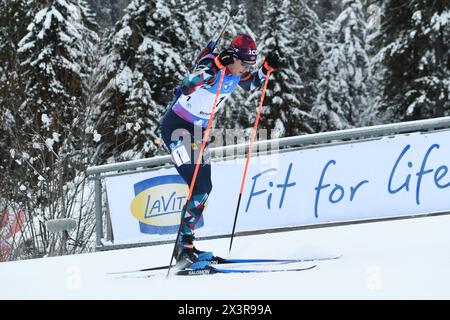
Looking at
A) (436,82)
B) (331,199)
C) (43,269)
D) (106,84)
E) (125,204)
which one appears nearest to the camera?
(43,269)

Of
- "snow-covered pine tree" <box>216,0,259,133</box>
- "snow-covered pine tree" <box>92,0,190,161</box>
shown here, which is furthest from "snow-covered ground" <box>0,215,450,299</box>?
"snow-covered pine tree" <box>216,0,259,133</box>

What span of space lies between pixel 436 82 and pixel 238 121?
36.2 ft

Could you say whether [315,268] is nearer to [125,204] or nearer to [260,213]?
[260,213]

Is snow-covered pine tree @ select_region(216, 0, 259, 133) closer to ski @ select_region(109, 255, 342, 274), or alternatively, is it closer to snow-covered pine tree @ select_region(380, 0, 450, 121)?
snow-covered pine tree @ select_region(380, 0, 450, 121)

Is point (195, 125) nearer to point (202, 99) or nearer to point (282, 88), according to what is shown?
point (202, 99)

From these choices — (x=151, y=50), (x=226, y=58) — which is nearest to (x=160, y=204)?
(x=226, y=58)

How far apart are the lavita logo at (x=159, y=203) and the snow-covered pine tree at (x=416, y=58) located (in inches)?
607

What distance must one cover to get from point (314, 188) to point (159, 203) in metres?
2.17

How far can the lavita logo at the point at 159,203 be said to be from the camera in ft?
23.6

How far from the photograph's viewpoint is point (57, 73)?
20750 mm

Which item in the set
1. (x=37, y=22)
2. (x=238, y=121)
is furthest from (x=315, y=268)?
(x=238, y=121)

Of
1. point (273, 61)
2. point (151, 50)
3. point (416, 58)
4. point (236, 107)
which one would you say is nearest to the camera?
point (273, 61)

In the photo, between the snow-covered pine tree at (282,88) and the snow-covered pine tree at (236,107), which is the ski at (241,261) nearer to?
the snow-covered pine tree at (282,88)

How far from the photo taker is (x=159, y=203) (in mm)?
7270
